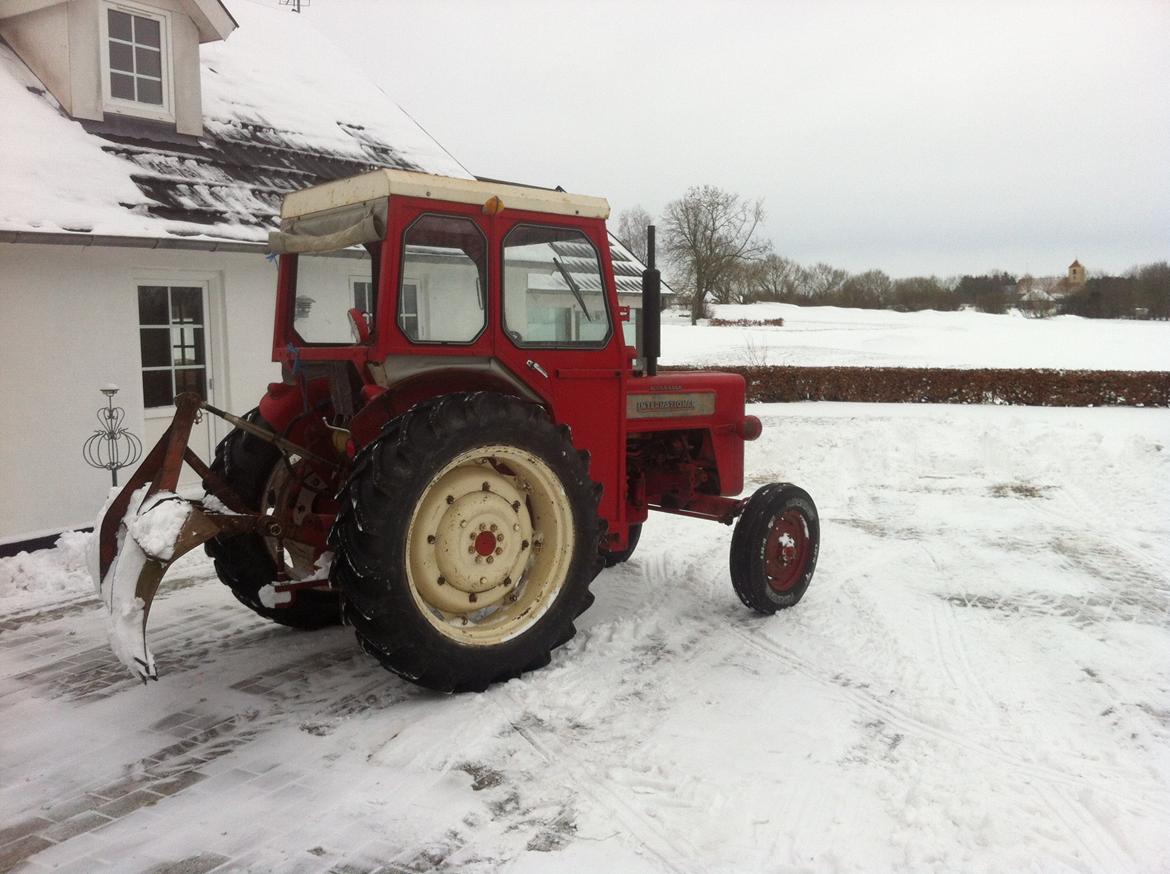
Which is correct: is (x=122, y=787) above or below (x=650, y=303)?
below

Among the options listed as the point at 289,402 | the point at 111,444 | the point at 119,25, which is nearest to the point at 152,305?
the point at 111,444

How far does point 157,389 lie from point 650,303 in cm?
542

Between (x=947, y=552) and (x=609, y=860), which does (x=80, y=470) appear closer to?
(x=609, y=860)

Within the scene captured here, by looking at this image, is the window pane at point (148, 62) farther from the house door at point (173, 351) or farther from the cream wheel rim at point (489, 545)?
the cream wheel rim at point (489, 545)

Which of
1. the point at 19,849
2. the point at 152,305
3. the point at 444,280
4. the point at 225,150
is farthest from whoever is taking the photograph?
the point at 225,150

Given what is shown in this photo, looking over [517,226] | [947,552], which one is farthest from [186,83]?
[947,552]

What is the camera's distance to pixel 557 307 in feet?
15.4

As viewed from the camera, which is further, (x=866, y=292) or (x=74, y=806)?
(x=866, y=292)

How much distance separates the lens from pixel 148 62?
28.1ft

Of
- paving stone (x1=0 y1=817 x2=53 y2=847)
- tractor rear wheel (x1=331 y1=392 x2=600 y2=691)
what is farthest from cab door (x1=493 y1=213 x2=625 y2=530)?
paving stone (x1=0 y1=817 x2=53 y2=847)

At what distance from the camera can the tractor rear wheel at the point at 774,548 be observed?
5.39 metres

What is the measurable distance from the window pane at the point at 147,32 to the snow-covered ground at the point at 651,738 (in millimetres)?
5127

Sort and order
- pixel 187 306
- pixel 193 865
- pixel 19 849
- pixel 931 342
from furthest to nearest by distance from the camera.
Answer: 1. pixel 931 342
2. pixel 187 306
3. pixel 19 849
4. pixel 193 865

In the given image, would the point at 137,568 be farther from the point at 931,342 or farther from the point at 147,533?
the point at 931,342
